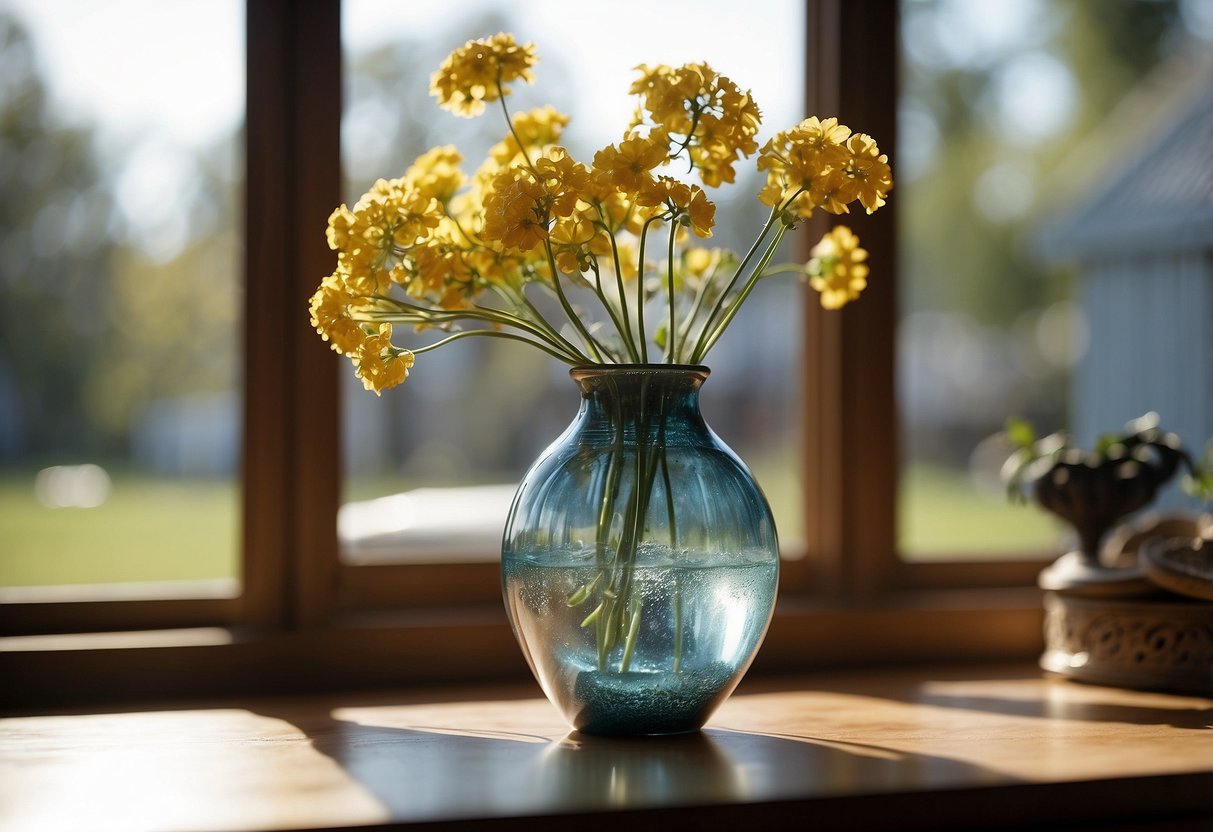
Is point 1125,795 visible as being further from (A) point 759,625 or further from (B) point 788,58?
(B) point 788,58

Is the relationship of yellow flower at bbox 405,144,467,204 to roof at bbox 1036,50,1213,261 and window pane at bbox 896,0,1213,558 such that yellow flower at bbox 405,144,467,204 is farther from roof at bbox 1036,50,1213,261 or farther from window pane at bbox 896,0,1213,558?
roof at bbox 1036,50,1213,261

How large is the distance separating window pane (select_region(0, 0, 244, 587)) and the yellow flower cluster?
2.28 ft

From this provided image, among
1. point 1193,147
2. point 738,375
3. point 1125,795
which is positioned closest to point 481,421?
point 738,375

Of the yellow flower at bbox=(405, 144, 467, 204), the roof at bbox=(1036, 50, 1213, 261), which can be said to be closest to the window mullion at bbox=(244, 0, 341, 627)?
the yellow flower at bbox=(405, 144, 467, 204)

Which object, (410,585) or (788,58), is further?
(788,58)

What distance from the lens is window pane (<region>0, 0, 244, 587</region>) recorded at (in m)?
1.51

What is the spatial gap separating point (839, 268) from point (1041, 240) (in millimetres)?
899

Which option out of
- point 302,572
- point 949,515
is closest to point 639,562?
point 302,572

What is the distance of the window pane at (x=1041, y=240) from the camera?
6.38 ft

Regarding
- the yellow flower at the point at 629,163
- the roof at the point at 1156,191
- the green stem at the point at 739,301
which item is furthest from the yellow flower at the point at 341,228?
the roof at the point at 1156,191

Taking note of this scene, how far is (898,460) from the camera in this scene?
1.70 metres

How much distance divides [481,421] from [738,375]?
37cm

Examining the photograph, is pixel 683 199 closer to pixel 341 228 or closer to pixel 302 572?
pixel 341 228

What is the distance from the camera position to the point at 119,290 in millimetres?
1562
